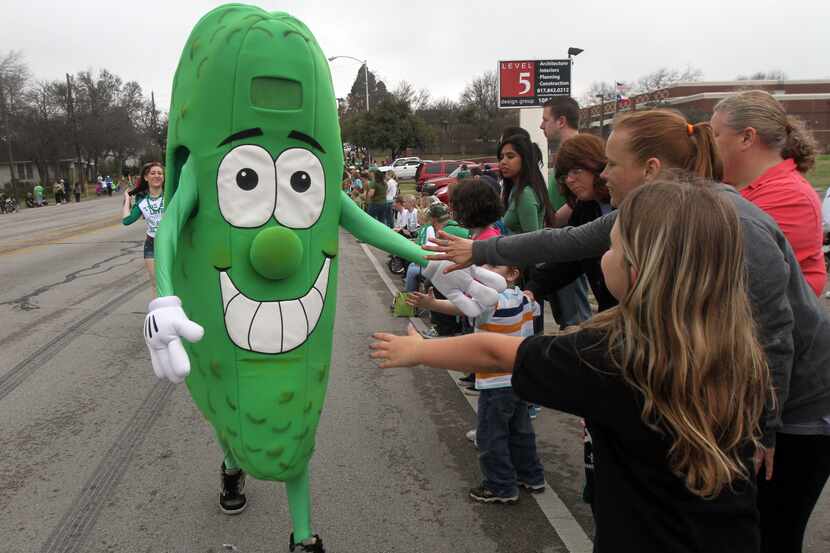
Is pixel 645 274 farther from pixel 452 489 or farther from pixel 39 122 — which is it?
pixel 39 122

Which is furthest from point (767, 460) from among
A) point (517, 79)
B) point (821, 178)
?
point (821, 178)

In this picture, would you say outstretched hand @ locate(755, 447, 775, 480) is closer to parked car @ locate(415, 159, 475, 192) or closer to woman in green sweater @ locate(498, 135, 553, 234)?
woman in green sweater @ locate(498, 135, 553, 234)

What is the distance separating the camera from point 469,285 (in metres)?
2.87

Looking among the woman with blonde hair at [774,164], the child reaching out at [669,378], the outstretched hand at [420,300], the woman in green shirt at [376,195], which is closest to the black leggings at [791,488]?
the woman with blonde hair at [774,164]

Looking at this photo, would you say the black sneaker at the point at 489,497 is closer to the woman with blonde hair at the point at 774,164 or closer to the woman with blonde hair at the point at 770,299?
the woman with blonde hair at the point at 770,299

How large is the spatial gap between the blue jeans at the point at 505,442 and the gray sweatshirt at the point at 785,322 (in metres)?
1.58

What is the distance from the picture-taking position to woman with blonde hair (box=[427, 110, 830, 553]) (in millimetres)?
1843

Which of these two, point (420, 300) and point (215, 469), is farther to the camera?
point (215, 469)

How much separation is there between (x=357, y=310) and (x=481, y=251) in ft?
20.1

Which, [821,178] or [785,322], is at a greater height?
[785,322]

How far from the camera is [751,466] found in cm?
153

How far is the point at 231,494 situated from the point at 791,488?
253 cm

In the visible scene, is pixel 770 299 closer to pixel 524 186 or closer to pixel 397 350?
pixel 397 350

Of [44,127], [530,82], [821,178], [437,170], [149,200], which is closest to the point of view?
[149,200]
